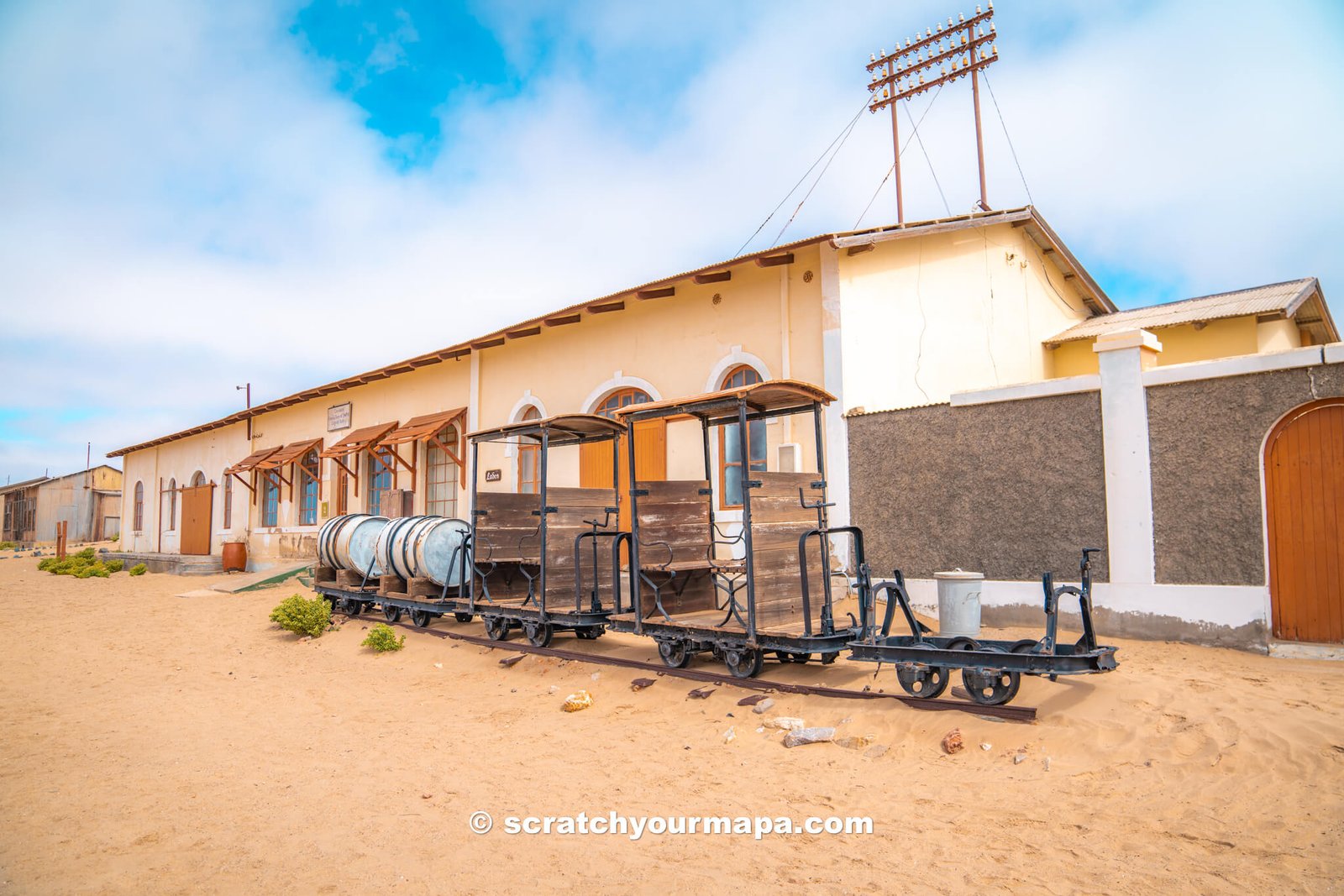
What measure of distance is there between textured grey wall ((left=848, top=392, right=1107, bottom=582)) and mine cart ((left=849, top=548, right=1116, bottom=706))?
2.72 m

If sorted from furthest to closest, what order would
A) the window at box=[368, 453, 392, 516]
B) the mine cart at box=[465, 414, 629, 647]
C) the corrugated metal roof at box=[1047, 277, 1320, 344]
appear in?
the window at box=[368, 453, 392, 516] → the corrugated metal roof at box=[1047, 277, 1320, 344] → the mine cart at box=[465, 414, 629, 647]

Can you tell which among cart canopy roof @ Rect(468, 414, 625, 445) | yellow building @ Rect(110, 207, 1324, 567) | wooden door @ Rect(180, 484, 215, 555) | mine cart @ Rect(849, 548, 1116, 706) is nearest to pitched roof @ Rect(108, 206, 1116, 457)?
yellow building @ Rect(110, 207, 1324, 567)

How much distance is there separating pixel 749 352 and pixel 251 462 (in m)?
17.0

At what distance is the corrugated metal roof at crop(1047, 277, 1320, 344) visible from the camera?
11.6 metres

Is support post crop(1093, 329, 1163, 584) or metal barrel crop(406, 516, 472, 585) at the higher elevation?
support post crop(1093, 329, 1163, 584)

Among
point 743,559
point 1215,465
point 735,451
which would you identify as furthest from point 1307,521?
point 735,451

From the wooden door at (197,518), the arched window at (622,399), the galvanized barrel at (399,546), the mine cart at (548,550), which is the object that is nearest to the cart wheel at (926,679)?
the mine cart at (548,550)

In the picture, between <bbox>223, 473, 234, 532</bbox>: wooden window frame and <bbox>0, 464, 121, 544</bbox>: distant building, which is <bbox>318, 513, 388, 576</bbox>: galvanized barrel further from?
<bbox>0, 464, 121, 544</bbox>: distant building

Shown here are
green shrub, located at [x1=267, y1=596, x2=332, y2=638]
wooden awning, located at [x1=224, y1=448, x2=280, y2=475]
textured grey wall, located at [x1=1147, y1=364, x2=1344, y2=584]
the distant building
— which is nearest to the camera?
textured grey wall, located at [x1=1147, y1=364, x2=1344, y2=584]

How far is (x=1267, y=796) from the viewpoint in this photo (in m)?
4.17

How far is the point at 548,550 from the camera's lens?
349 inches

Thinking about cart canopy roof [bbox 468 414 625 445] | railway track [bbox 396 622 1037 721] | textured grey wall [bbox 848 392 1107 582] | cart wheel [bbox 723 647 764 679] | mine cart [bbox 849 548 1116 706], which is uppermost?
cart canopy roof [bbox 468 414 625 445]

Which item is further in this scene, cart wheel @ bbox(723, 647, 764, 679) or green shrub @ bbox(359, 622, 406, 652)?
green shrub @ bbox(359, 622, 406, 652)

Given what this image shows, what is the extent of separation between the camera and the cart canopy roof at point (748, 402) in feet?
21.9
